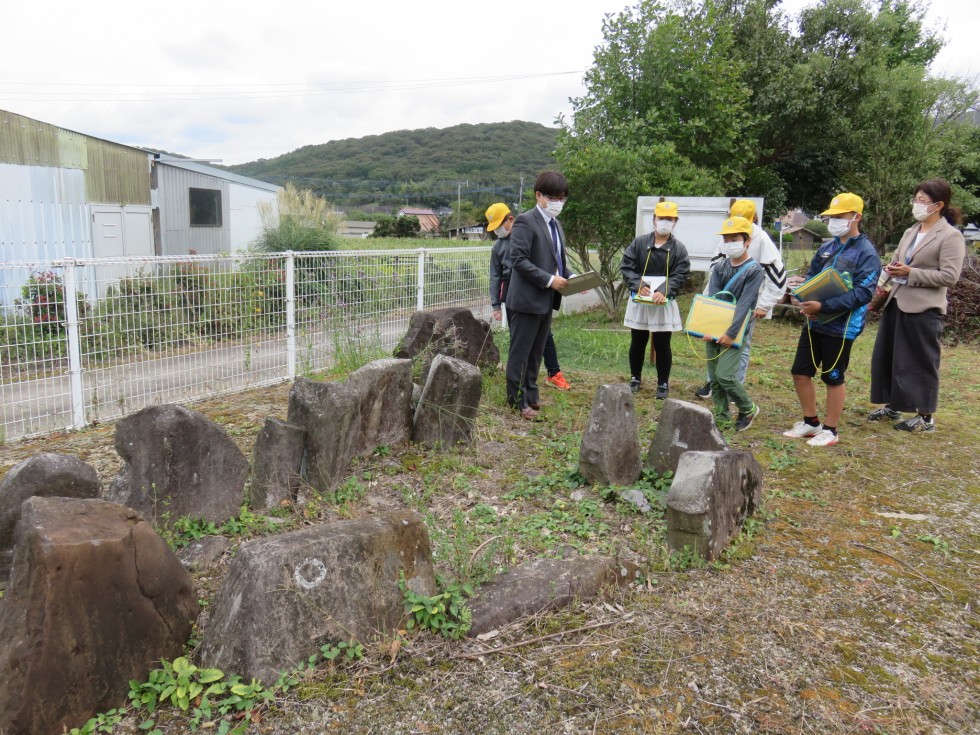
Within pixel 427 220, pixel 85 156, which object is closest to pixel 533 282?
pixel 85 156

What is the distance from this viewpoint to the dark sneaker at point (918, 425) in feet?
19.1

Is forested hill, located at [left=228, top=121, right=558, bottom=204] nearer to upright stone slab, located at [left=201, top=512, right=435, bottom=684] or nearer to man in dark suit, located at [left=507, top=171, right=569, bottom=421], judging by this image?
man in dark suit, located at [left=507, top=171, right=569, bottom=421]

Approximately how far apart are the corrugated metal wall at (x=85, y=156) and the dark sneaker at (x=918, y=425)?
13.3 meters

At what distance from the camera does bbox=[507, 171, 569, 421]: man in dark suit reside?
18.7ft

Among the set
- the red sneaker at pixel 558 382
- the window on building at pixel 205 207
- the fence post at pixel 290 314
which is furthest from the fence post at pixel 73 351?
the window on building at pixel 205 207

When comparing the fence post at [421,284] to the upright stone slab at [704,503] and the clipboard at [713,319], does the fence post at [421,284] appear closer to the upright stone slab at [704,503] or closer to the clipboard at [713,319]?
the clipboard at [713,319]

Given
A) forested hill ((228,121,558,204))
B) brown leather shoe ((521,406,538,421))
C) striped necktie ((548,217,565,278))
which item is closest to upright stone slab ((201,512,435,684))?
brown leather shoe ((521,406,538,421))

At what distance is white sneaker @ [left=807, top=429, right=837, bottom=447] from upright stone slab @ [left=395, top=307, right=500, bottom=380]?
300 cm

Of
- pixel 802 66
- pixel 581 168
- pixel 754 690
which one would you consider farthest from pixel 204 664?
pixel 802 66

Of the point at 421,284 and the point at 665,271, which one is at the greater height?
the point at 665,271

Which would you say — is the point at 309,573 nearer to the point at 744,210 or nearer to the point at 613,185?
the point at 744,210

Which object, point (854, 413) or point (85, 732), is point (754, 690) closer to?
point (85, 732)

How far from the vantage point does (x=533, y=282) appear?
5.73 metres

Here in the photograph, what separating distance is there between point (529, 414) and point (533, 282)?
107cm
